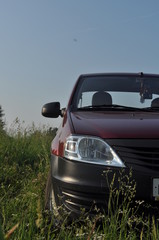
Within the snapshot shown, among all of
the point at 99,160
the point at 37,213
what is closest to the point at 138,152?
the point at 99,160

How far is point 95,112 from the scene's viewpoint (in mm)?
3262

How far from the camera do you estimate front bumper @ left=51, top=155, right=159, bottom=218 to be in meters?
2.26

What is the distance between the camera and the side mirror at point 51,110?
12.2 ft

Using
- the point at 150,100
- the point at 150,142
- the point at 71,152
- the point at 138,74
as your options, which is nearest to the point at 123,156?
the point at 150,142

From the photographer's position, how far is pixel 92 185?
230 cm

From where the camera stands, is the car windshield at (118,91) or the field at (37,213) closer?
the field at (37,213)

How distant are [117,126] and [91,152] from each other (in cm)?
31

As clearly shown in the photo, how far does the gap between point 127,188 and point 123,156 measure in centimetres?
23

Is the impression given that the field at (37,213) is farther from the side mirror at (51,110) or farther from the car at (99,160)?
the side mirror at (51,110)

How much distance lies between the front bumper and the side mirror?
1.37 m

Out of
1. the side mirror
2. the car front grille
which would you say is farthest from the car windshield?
the car front grille

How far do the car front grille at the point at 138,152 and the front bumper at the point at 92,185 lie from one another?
0.08 m

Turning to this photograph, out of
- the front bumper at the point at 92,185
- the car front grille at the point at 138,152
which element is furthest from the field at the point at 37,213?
the car front grille at the point at 138,152

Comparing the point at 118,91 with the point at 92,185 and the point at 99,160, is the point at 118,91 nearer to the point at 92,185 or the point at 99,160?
the point at 99,160
